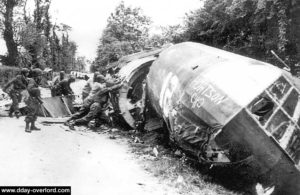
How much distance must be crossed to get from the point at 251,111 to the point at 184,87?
1984 millimetres

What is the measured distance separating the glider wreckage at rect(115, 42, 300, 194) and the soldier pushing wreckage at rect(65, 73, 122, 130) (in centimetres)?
422

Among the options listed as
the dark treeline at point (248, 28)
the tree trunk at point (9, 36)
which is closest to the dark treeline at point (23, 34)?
the tree trunk at point (9, 36)

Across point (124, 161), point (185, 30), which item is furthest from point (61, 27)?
point (124, 161)

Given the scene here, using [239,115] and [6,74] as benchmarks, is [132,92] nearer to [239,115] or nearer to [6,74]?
[239,115]

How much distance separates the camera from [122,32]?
50.6 metres

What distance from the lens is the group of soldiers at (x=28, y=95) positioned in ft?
33.9

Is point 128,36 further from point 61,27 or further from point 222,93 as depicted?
point 222,93

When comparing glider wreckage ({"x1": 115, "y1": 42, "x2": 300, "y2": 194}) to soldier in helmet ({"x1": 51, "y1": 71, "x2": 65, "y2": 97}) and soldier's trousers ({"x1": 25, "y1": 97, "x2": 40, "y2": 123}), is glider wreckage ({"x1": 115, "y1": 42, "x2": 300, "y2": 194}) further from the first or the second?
soldier in helmet ({"x1": 51, "y1": 71, "x2": 65, "y2": 97})

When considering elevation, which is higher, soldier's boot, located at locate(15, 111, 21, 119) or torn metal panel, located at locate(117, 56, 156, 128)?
torn metal panel, located at locate(117, 56, 156, 128)

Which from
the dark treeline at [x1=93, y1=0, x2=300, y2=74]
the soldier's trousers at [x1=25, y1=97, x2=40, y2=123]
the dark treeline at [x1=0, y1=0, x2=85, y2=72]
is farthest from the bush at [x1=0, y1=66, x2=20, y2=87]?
the soldier's trousers at [x1=25, y1=97, x2=40, y2=123]

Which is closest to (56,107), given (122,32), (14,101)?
(14,101)

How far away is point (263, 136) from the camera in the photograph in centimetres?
667

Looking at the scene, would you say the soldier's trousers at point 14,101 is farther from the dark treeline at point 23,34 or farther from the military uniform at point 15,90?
the dark treeline at point 23,34

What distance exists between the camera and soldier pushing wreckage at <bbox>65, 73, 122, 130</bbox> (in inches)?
502
